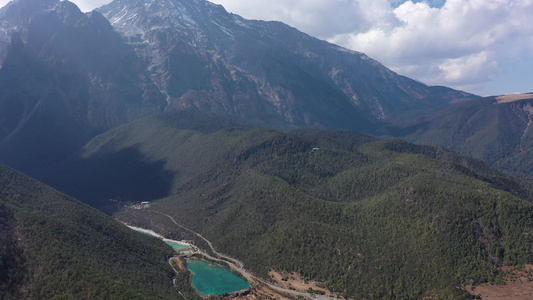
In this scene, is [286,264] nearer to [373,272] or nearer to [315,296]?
[315,296]

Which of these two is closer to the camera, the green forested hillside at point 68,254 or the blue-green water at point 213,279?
the green forested hillside at point 68,254

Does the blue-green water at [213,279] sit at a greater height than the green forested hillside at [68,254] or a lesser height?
lesser

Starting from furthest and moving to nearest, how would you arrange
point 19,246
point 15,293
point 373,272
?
1. point 373,272
2. point 19,246
3. point 15,293

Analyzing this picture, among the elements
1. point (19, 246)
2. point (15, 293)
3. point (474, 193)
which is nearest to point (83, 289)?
point (15, 293)

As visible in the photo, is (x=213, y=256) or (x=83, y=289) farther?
(x=213, y=256)

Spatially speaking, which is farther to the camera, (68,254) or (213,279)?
(213,279)
